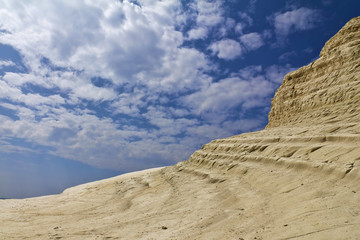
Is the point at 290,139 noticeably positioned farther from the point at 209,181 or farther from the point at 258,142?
the point at 209,181

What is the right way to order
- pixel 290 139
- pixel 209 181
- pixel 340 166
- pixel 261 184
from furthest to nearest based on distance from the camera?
1. pixel 209 181
2. pixel 290 139
3. pixel 261 184
4. pixel 340 166

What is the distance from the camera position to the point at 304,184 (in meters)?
5.66

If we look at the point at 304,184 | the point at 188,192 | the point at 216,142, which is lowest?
the point at 304,184

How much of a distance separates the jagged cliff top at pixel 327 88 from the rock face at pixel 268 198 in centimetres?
7

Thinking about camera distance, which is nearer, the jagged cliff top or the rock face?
the rock face

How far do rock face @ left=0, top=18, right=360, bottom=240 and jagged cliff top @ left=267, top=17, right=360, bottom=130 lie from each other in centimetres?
7

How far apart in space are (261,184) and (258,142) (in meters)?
4.22

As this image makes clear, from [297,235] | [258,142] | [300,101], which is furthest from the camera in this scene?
[300,101]

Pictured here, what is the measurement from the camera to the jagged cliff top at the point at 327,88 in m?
10.9

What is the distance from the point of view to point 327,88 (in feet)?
42.9

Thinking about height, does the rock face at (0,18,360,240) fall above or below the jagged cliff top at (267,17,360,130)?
below

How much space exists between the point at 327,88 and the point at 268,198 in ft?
32.9

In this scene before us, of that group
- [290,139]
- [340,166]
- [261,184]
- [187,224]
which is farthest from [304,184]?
[290,139]

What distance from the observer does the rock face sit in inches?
164
